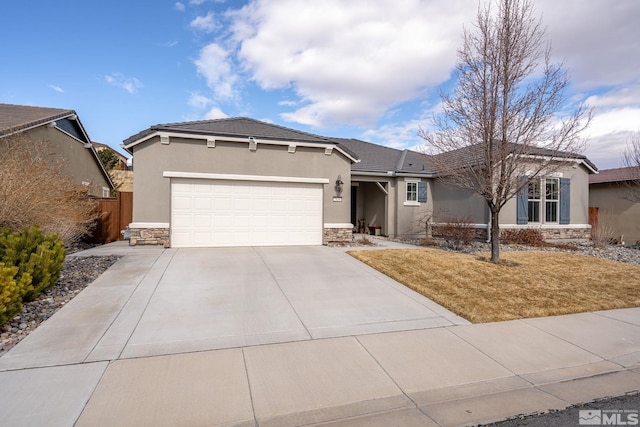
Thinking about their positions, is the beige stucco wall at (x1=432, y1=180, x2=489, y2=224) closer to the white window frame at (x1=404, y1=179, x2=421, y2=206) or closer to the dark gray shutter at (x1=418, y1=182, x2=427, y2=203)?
the dark gray shutter at (x1=418, y1=182, x2=427, y2=203)

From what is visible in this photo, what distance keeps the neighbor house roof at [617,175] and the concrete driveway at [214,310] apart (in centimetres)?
1564

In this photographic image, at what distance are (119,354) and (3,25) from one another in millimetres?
11715

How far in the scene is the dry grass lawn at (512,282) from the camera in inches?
236

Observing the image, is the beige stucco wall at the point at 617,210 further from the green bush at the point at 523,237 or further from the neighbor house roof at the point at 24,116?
the neighbor house roof at the point at 24,116

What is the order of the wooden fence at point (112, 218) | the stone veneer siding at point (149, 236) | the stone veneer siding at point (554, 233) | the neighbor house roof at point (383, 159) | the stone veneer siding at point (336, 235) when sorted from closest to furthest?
the stone veneer siding at point (149, 236) < the wooden fence at point (112, 218) < the stone veneer siding at point (336, 235) < the stone veneer siding at point (554, 233) < the neighbor house roof at point (383, 159)

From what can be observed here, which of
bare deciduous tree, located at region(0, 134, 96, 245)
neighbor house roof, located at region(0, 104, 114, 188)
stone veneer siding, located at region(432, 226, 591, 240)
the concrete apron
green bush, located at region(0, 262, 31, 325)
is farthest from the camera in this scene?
stone veneer siding, located at region(432, 226, 591, 240)

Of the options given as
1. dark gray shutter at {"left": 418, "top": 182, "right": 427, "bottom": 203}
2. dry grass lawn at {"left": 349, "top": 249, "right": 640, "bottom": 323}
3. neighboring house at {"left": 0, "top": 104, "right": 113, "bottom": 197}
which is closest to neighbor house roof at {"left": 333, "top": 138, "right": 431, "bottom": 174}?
dark gray shutter at {"left": 418, "top": 182, "right": 427, "bottom": 203}

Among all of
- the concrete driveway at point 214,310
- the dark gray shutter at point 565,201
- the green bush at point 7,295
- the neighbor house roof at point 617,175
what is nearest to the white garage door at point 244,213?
the concrete driveway at point 214,310

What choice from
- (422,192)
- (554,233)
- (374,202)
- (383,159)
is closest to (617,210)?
(554,233)

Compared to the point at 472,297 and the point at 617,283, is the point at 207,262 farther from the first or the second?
the point at 617,283

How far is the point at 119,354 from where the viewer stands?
394 cm

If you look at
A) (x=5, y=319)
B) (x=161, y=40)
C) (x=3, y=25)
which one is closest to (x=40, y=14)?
(x=3, y=25)

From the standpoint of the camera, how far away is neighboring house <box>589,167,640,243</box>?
16359 mm

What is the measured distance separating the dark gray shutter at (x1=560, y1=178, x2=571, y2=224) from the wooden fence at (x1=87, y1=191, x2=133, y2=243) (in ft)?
58.4
